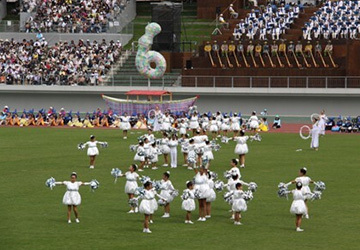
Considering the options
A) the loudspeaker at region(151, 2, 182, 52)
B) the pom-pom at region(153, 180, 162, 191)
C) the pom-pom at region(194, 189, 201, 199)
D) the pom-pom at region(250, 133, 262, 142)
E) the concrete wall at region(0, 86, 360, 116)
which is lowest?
the pom-pom at region(250, 133, 262, 142)

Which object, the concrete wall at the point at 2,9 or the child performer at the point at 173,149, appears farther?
the concrete wall at the point at 2,9

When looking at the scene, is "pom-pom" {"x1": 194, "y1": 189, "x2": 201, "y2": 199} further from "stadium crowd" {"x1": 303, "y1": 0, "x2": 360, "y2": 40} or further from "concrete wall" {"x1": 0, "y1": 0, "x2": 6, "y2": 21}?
"concrete wall" {"x1": 0, "y1": 0, "x2": 6, "y2": 21}

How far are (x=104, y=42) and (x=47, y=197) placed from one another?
44.9 meters

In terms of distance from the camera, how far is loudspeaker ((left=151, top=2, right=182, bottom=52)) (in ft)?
256

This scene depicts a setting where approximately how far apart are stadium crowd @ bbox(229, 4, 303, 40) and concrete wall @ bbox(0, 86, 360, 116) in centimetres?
501

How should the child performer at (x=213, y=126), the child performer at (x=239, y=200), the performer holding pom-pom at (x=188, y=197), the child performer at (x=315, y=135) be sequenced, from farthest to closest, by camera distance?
1. the child performer at (x=213, y=126)
2. the child performer at (x=315, y=135)
3. the performer holding pom-pom at (x=188, y=197)
4. the child performer at (x=239, y=200)

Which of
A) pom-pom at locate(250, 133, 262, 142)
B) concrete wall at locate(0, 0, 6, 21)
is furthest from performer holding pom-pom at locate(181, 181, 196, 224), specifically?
concrete wall at locate(0, 0, 6, 21)

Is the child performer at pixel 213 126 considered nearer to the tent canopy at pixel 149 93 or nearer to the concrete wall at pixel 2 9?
the tent canopy at pixel 149 93

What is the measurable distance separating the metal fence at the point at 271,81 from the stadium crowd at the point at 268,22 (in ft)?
14.2

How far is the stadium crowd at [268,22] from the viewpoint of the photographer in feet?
245

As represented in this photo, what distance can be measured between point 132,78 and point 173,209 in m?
A: 42.0

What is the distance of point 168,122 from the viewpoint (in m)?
54.6

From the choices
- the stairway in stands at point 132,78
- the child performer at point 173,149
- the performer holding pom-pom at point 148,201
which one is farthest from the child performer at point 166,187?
the stairway in stands at point 132,78

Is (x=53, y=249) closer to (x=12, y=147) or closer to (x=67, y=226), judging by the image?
(x=67, y=226)
